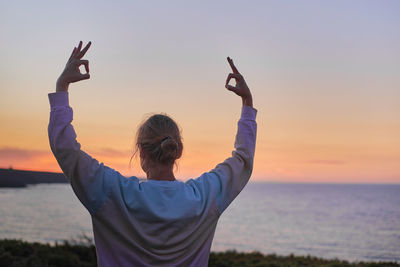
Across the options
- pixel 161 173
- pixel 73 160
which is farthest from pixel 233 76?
pixel 73 160

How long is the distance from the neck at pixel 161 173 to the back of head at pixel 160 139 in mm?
18

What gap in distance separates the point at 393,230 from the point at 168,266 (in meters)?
36.0

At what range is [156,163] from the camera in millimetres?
1516

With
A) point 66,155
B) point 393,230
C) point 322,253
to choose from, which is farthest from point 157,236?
point 393,230

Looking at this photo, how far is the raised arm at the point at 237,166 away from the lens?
1550mm

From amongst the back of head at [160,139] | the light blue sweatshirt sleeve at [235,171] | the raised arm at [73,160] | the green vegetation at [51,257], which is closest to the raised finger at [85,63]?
the raised arm at [73,160]

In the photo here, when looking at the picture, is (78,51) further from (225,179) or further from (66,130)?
(225,179)

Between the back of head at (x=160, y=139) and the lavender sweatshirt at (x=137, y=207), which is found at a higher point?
the back of head at (x=160, y=139)

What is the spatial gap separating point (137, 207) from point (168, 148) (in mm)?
241

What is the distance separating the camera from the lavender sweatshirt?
131 centimetres

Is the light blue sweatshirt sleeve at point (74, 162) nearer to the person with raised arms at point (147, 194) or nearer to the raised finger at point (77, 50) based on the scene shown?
the person with raised arms at point (147, 194)

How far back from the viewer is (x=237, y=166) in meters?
1.62

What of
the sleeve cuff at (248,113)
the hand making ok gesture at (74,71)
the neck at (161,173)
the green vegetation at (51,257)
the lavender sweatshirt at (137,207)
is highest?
the hand making ok gesture at (74,71)

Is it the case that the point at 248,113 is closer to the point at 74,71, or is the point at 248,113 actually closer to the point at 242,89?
the point at 242,89
